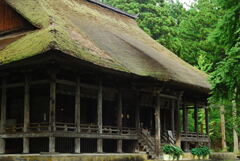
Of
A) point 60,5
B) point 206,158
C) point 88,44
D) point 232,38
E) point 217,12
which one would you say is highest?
point 217,12

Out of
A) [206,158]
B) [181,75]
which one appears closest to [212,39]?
[181,75]

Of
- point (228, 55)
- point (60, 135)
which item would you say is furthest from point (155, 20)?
point (228, 55)

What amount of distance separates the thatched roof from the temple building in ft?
0.22

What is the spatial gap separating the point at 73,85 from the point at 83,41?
2354mm

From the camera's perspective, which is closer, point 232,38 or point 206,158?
point 232,38

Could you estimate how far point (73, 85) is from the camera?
67.3 feet

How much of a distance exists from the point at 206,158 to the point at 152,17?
22.8m

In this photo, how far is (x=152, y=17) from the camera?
1897 inches

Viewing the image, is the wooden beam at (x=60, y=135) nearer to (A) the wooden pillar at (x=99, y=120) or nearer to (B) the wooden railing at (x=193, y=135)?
(A) the wooden pillar at (x=99, y=120)

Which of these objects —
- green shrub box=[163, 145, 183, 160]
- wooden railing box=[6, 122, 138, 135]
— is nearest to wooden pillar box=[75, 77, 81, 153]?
wooden railing box=[6, 122, 138, 135]

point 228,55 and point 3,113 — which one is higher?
point 228,55

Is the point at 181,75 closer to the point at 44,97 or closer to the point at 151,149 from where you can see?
the point at 151,149

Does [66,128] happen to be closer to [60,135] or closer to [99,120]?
[60,135]

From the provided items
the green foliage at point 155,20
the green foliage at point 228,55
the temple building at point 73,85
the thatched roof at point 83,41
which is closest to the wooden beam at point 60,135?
the temple building at point 73,85
